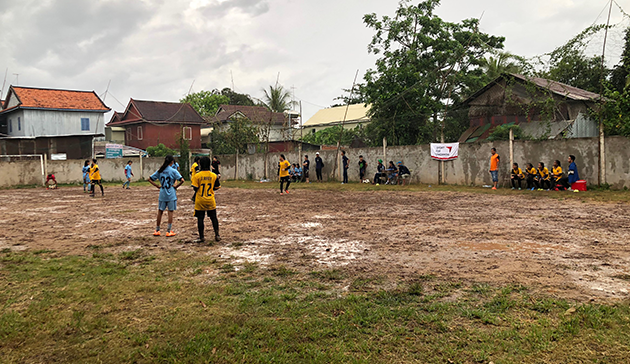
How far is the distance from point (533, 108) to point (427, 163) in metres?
6.59

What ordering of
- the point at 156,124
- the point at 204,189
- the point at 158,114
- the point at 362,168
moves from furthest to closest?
the point at 158,114
the point at 156,124
the point at 362,168
the point at 204,189

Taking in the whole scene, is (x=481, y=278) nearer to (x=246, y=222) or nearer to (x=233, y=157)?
(x=246, y=222)

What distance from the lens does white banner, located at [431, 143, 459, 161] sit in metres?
21.7

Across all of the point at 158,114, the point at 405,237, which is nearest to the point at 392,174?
the point at 405,237

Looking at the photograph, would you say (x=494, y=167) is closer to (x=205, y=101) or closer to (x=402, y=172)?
(x=402, y=172)

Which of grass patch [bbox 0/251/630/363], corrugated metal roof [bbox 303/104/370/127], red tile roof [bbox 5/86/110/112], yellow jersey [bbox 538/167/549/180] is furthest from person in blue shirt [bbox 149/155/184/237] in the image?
corrugated metal roof [bbox 303/104/370/127]

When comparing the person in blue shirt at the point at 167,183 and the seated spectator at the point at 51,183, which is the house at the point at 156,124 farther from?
the person in blue shirt at the point at 167,183

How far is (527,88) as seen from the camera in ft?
73.4

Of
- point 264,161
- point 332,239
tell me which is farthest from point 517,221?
point 264,161

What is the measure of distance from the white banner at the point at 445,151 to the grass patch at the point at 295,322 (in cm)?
1701

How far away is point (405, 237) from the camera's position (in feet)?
27.8

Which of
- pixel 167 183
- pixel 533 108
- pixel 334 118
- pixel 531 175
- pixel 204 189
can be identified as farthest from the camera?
pixel 334 118

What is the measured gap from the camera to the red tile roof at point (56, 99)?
41.0 meters

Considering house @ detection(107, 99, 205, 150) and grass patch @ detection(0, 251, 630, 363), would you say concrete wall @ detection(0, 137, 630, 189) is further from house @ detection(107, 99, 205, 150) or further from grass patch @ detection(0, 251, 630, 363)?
grass patch @ detection(0, 251, 630, 363)
